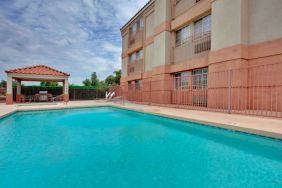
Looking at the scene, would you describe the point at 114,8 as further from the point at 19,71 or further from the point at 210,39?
the point at 19,71

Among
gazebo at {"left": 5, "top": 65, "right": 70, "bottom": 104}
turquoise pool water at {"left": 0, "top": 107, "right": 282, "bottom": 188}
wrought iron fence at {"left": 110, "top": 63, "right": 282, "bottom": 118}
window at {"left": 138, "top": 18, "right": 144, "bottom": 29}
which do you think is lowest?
turquoise pool water at {"left": 0, "top": 107, "right": 282, "bottom": 188}

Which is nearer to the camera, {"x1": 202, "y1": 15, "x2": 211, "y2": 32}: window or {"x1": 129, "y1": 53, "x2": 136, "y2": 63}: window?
{"x1": 202, "y1": 15, "x2": 211, "y2": 32}: window

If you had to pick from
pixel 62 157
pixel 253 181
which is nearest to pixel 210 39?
pixel 253 181

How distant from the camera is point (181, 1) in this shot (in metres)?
13.1

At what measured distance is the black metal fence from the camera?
821 inches

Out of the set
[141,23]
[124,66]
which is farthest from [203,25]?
[124,66]

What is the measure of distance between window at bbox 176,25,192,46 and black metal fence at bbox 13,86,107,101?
14.8 metres

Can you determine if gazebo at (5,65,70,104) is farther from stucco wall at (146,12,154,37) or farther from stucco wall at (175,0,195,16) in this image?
stucco wall at (175,0,195,16)

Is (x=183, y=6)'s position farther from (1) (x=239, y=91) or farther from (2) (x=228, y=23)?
(1) (x=239, y=91)

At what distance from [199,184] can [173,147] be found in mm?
1797

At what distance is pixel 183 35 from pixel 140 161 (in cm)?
1203

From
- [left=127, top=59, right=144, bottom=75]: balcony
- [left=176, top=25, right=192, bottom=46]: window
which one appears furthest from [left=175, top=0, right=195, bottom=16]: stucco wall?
[left=127, top=59, right=144, bottom=75]: balcony

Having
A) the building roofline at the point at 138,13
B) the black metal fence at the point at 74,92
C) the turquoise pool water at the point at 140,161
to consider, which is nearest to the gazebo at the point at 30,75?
the black metal fence at the point at 74,92

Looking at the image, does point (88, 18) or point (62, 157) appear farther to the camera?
point (88, 18)
